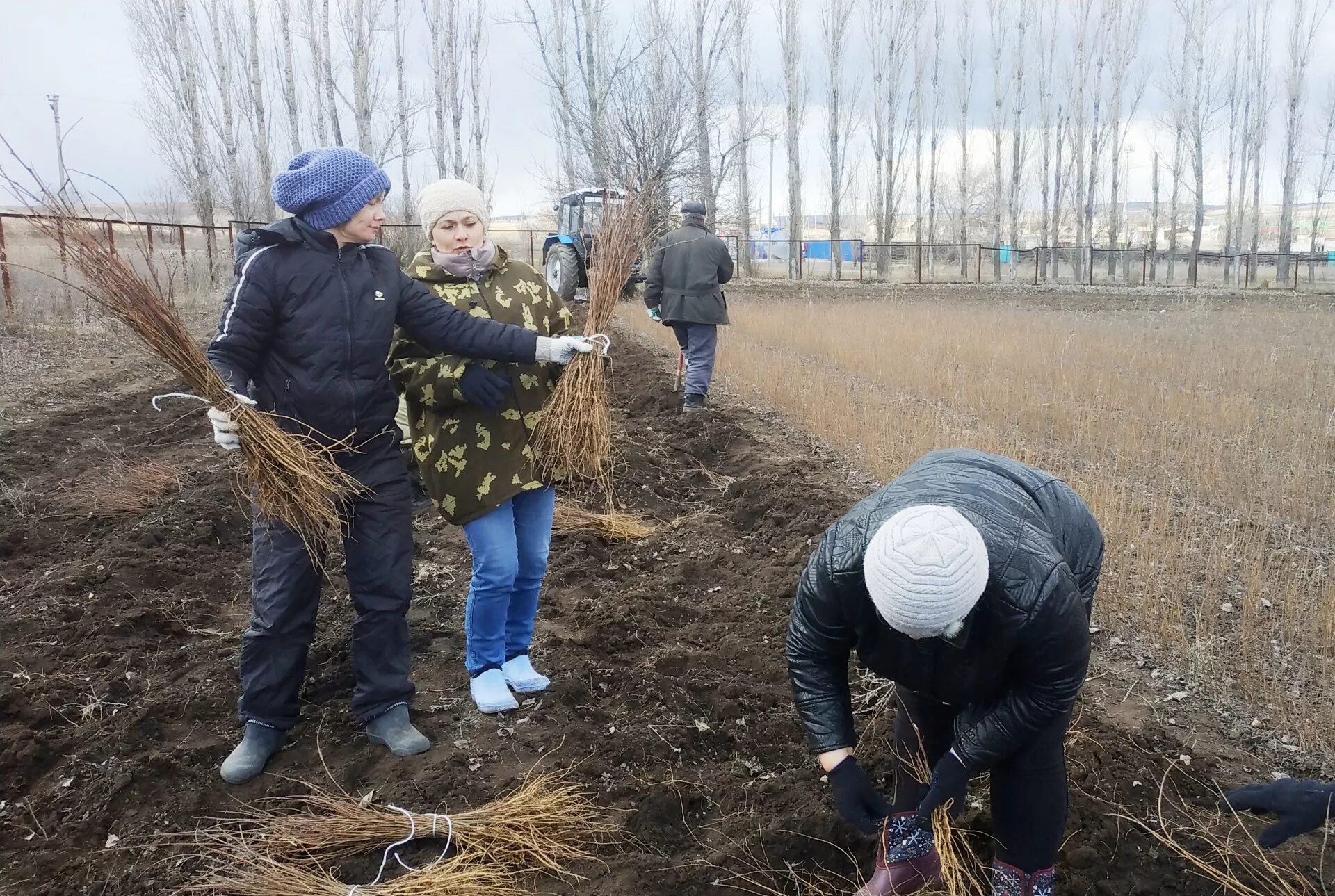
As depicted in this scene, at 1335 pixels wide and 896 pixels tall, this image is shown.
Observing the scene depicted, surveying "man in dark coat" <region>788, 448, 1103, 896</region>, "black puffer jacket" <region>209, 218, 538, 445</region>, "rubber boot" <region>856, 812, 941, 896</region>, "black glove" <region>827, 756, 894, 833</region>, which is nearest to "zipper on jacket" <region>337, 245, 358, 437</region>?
"black puffer jacket" <region>209, 218, 538, 445</region>

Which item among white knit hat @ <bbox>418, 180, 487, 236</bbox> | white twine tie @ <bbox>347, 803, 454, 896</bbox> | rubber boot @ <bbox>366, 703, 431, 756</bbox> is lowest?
white twine tie @ <bbox>347, 803, 454, 896</bbox>

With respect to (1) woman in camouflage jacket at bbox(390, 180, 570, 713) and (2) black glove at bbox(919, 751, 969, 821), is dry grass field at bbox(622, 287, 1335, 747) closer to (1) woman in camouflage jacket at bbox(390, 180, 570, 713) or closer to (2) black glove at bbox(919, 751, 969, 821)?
(2) black glove at bbox(919, 751, 969, 821)

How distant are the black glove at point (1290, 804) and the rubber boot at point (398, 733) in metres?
1.97

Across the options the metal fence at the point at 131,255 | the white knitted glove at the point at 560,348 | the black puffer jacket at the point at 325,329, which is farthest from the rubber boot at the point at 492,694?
the metal fence at the point at 131,255

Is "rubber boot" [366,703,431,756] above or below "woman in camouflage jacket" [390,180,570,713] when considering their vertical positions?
below

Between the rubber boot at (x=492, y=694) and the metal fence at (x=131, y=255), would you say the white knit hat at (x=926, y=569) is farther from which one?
the metal fence at (x=131, y=255)

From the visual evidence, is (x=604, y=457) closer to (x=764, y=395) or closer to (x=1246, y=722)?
(x=1246, y=722)

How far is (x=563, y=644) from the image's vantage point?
3.42m

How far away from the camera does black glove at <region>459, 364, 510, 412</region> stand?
268 cm

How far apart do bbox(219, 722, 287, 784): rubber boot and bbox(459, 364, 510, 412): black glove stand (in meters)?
1.06

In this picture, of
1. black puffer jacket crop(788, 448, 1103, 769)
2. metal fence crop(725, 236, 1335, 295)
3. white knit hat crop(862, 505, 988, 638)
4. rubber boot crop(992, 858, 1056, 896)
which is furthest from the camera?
metal fence crop(725, 236, 1335, 295)

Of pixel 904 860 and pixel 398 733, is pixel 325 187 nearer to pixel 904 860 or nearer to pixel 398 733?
pixel 398 733

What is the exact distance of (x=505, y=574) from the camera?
277cm

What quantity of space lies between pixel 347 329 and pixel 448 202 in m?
0.47
